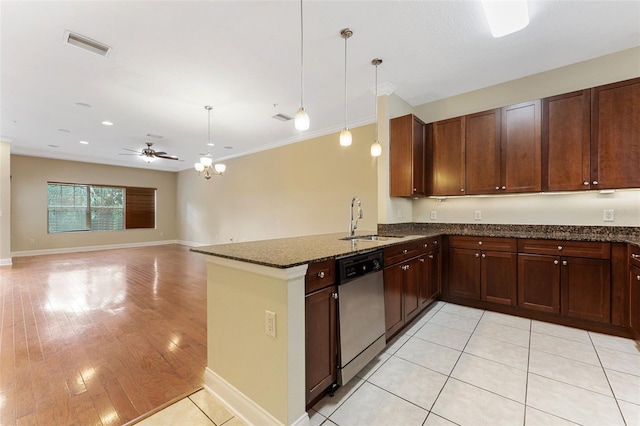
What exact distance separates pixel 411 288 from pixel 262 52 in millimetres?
2946

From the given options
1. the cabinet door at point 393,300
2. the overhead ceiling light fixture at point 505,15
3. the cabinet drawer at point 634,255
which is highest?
the overhead ceiling light fixture at point 505,15

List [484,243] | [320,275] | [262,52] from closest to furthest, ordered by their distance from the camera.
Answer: [320,275], [262,52], [484,243]

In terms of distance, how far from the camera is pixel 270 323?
1.39 m

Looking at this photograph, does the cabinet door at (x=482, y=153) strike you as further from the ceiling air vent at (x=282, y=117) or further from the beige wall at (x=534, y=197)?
the ceiling air vent at (x=282, y=117)

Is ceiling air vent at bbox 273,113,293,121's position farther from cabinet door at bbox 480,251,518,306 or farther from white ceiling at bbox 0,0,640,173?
cabinet door at bbox 480,251,518,306

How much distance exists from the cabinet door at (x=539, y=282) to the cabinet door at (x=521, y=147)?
83 cm

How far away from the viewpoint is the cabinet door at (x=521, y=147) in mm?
2992

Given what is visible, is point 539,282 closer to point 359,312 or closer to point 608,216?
point 608,216

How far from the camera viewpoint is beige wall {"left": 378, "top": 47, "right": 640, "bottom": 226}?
2.76m

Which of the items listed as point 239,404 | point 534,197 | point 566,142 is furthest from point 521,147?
point 239,404

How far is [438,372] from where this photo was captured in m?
1.96

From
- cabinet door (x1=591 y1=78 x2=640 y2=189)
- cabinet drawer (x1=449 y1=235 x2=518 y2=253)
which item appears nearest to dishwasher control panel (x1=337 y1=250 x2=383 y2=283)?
cabinet drawer (x1=449 y1=235 x2=518 y2=253)

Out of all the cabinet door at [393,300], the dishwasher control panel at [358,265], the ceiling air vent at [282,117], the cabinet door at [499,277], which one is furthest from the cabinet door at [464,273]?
the ceiling air vent at [282,117]

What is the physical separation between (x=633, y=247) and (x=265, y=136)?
5.73 m
